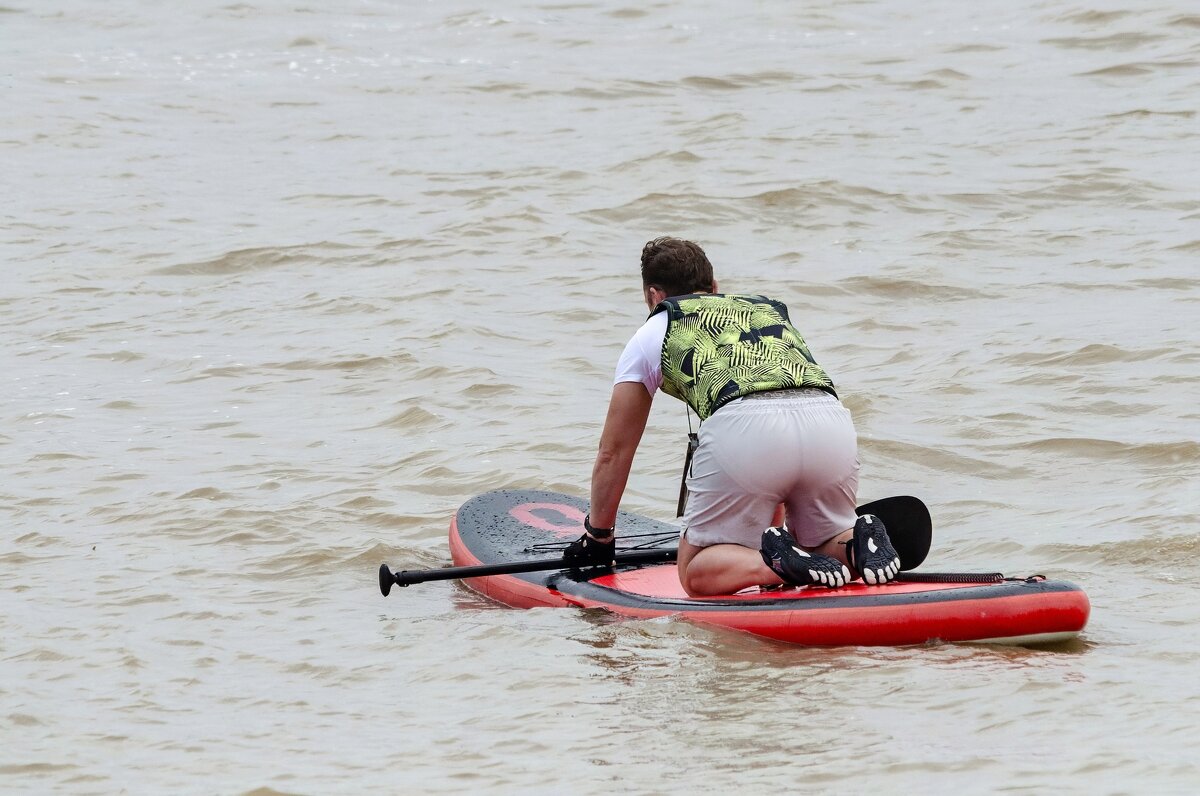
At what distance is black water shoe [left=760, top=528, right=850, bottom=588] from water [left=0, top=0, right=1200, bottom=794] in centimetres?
23

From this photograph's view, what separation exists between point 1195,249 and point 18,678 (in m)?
8.66

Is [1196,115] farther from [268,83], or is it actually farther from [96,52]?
[96,52]

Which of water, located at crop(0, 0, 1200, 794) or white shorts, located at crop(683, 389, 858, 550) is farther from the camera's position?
white shorts, located at crop(683, 389, 858, 550)

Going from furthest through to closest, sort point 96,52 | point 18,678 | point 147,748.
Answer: point 96,52, point 18,678, point 147,748

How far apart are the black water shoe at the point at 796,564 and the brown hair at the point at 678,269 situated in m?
0.87

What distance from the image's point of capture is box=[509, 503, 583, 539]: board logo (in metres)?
6.47

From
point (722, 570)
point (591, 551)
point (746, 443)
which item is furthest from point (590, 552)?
point (746, 443)

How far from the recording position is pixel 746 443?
15.9 feet

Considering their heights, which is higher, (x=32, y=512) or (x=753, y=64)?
(x=753, y=64)

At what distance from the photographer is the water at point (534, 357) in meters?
4.31

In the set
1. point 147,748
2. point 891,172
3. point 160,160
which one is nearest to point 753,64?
point 891,172

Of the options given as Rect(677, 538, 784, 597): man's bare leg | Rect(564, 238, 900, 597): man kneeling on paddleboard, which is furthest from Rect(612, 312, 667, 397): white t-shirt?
Rect(677, 538, 784, 597): man's bare leg

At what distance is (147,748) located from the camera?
4352 mm

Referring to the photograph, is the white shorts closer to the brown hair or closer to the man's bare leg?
the man's bare leg
